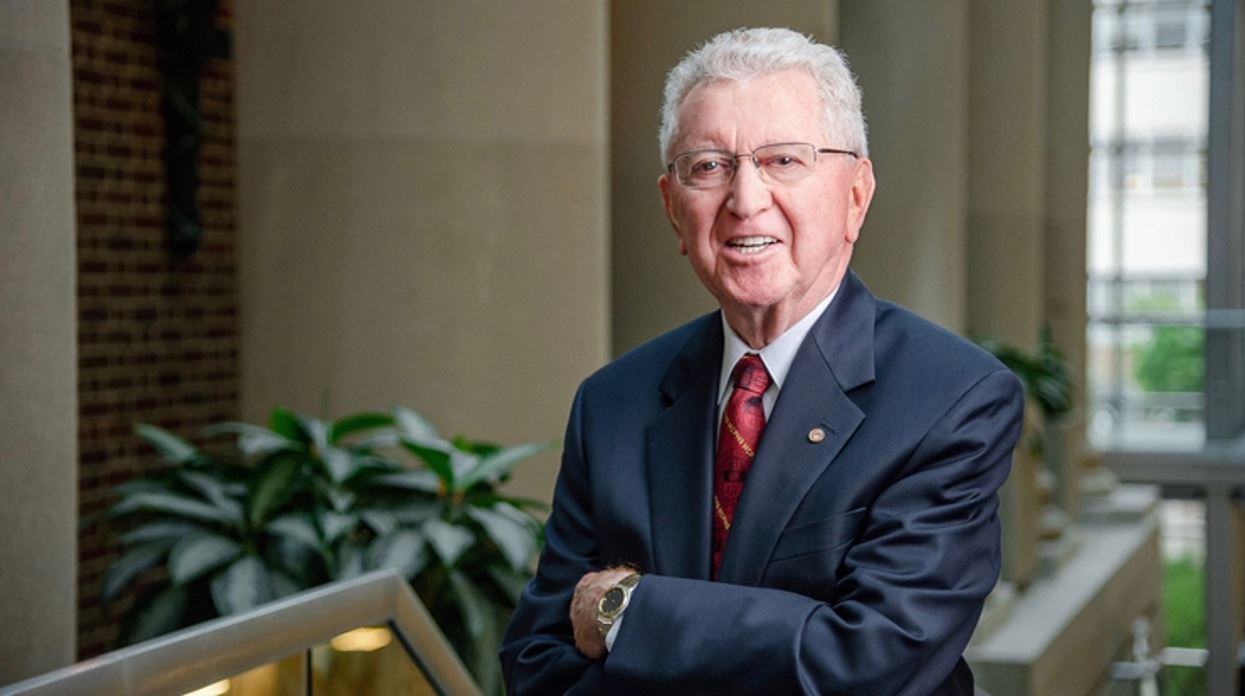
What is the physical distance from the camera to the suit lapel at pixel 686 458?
2053 millimetres

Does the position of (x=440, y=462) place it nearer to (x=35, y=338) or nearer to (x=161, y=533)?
(x=161, y=533)

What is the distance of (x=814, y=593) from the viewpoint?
78.3 inches

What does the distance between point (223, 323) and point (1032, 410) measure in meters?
5.07

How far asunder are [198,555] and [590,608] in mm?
1989

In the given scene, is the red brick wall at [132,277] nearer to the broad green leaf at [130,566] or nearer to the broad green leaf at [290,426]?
the broad green leaf at [290,426]

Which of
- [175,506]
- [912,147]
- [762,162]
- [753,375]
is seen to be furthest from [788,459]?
[912,147]

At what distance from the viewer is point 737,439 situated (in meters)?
2.09

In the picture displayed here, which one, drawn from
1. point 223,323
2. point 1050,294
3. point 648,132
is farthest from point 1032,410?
point 223,323

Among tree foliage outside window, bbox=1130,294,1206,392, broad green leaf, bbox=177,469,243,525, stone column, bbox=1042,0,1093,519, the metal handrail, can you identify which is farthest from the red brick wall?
tree foliage outside window, bbox=1130,294,1206,392

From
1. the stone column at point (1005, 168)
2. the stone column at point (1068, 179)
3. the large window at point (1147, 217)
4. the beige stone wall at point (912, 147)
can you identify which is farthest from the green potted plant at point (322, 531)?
the large window at point (1147, 217)

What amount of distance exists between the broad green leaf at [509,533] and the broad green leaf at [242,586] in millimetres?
549

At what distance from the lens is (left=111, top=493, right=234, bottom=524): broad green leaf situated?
3.89 metres

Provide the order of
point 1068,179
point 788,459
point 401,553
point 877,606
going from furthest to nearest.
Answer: point 1068,179
point 401,553
point 788,459
point 877,606

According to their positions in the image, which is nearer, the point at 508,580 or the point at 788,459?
the point at 788,459
